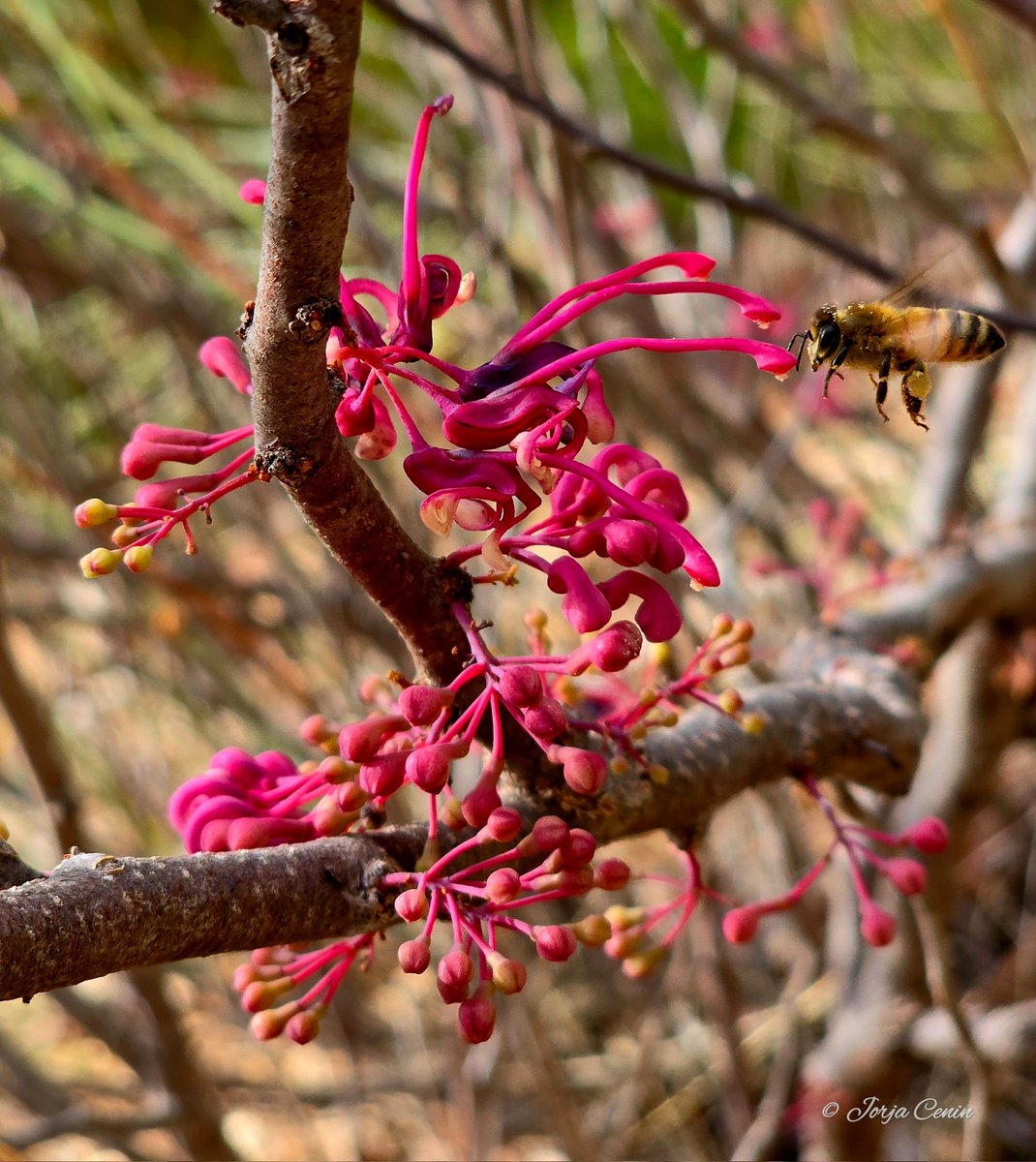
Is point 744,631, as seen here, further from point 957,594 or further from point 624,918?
point 957,594

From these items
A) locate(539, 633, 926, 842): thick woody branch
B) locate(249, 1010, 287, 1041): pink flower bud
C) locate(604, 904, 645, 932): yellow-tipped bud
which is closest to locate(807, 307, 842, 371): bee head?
locate(539, 633, 926, 842): thick woody branch

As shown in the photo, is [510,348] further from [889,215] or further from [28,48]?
[889,215]

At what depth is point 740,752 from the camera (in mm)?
1096

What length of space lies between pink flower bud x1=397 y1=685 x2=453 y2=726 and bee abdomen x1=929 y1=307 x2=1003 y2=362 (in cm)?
71

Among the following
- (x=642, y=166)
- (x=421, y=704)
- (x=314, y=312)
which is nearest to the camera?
(x=314, y=312)

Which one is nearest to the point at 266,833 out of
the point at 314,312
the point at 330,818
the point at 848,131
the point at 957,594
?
the point at 330,818

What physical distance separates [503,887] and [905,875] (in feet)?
1.53

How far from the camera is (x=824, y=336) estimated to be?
123 cm

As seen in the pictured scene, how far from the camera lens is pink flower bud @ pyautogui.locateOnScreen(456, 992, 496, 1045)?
0.80 metres

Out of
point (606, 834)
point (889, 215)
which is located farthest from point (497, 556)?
point (889, 215)

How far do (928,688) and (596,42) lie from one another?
1645 millimetres

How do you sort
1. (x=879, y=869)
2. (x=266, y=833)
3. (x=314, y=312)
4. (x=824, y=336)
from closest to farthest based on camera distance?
(x=314, y=312) → (x=266, y=833) → (x=879, y=869) → (x=824, y=336)

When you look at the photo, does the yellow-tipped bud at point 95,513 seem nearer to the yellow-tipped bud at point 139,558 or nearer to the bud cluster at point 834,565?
the yellow-tipped bud at point 139,558

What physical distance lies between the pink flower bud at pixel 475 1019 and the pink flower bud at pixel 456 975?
19 millimetres
